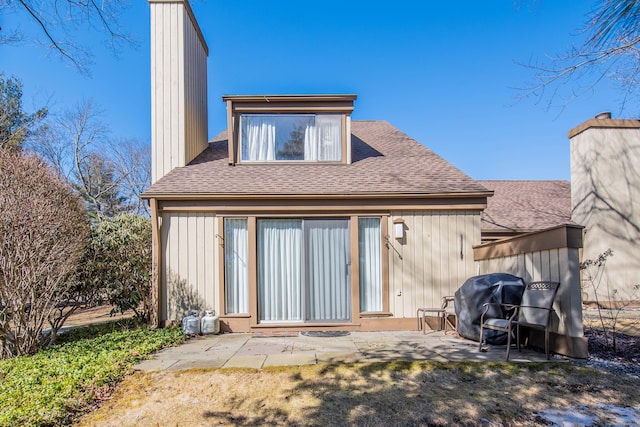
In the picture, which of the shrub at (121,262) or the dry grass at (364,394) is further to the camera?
the shrub at (121,262)

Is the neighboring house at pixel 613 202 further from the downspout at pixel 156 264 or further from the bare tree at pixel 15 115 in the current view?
the bare tree at pixel 15 115

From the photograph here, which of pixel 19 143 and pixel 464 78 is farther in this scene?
pixel 19 143

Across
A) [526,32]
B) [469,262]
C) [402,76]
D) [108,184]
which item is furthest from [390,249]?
[108,184]

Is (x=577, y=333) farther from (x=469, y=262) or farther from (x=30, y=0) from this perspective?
(x=30, y=0)

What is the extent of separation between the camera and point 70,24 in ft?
15.7

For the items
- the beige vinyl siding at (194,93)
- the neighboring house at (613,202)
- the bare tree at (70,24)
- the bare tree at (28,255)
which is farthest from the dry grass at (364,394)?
the neighboring house at (613,202)

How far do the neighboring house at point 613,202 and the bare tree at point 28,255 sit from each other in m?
11.8

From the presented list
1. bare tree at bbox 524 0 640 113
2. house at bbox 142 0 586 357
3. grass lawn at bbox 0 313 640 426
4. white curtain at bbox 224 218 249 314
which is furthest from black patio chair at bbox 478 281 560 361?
white curtain at bbox 224 218 249 314

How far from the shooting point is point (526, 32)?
7.77 m

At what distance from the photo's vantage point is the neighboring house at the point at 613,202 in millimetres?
9945

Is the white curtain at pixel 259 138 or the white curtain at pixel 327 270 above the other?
the white curtain at pixel 259 138

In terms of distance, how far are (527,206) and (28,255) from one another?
43.6ft

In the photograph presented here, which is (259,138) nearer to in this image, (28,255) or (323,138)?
(323,138)

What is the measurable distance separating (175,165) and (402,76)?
750 centimetres
